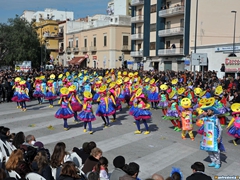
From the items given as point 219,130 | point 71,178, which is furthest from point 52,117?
point 71,178

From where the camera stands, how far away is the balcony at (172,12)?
38.0m

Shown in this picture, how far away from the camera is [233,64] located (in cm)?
2233

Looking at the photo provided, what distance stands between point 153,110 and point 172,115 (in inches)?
202

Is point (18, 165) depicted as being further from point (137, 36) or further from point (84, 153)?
point (137, 36)

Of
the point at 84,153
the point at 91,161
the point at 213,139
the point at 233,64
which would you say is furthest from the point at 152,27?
the point at 91,161

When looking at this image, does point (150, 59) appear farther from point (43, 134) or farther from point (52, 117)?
point (43, 134)

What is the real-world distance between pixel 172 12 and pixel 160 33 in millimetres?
3494

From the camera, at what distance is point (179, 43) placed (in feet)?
129

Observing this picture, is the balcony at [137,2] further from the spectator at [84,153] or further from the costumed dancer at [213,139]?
the spectator at [84,153]

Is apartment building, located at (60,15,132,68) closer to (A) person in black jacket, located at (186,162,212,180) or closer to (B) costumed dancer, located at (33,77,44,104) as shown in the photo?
(B) costumed dancer, located at (33,77,44,104)

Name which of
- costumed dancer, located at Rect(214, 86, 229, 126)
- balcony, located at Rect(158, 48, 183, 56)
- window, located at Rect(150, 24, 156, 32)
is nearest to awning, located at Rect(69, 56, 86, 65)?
window, located at Rect(150, 24, 156, 32)

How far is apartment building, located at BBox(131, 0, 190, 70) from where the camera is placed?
125ft

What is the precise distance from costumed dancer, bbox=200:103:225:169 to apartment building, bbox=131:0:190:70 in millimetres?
29558

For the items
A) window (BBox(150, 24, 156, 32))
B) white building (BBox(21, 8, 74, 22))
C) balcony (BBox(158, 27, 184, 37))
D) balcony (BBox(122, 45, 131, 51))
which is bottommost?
balcony (BBox(122, 45, 131, 51))
